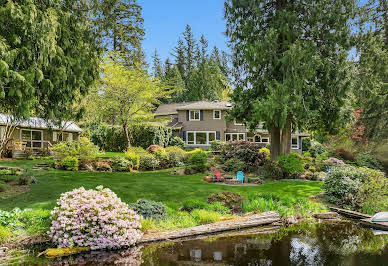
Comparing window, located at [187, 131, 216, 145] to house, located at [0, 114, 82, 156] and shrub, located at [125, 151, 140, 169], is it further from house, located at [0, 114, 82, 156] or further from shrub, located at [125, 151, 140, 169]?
shrub, located at [125, 151, 140, 169]

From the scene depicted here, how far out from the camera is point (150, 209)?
821 centimetres

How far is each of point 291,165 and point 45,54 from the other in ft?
45.7

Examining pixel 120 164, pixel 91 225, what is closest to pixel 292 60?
pixel 120 164

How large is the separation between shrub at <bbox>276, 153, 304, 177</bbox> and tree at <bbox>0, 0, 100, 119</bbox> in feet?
38.3

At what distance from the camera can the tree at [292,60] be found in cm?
1571

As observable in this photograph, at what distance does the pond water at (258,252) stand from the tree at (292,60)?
8641 mm

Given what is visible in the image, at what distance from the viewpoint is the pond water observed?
19.2 ft

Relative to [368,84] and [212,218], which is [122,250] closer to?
[212,218]

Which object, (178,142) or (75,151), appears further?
(178,142)

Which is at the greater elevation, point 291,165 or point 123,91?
point 123,91

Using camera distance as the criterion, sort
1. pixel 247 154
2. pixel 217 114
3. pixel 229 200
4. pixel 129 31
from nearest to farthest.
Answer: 1. pixel 229 200
2. pixel 247 154
3. pixel 217 114
4. pixel 129 31

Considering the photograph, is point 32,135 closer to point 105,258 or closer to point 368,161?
point 105,258

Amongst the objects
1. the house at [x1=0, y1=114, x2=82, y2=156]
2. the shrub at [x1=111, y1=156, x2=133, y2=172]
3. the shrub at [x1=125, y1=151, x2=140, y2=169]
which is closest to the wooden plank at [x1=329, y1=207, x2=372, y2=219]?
the shrub at [x1=111, y1=156, x2=133, y2=172]

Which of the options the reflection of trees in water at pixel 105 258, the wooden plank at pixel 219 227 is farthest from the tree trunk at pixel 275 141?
the reflection of trees in water at pixel 105 258
